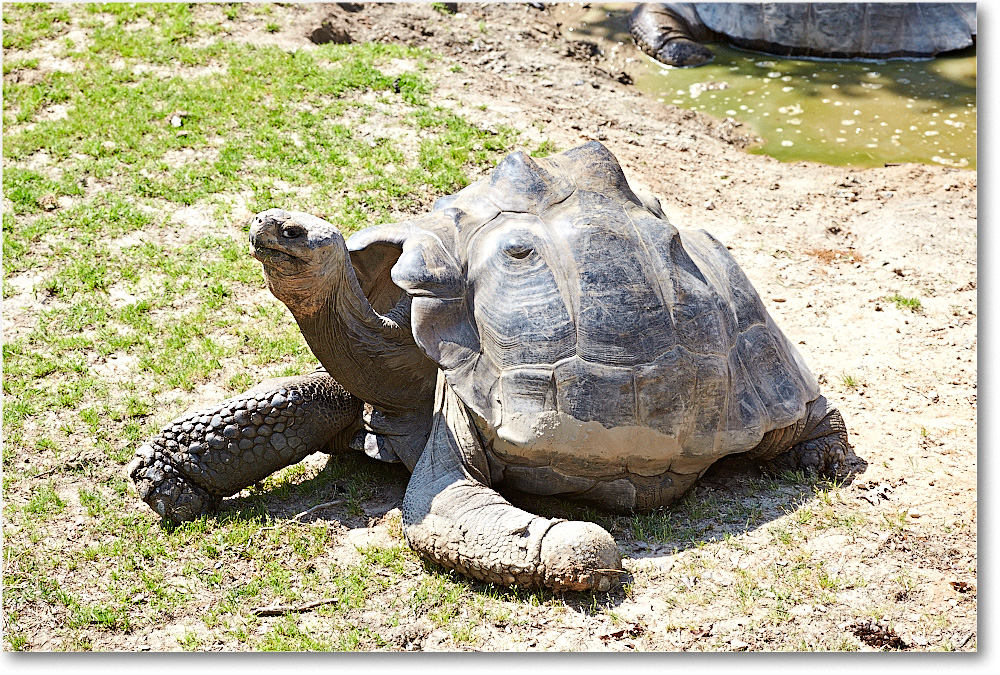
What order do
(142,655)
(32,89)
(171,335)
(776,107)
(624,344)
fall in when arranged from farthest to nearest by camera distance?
(776,107), (32,89), (171,335), (624,344), (142,655)

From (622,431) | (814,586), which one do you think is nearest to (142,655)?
(622,431)

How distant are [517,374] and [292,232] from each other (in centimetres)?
98

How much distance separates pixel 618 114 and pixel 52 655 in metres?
6.72

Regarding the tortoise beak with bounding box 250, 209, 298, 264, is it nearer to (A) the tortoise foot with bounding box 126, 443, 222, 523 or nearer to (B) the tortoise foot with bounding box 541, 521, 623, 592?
(A) the tortoise foot with bounding box 126, 443, 222, 523

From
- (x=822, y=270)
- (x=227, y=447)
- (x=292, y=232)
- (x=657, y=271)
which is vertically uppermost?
(x=292, y=232)

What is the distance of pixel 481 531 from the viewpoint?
11.1ft

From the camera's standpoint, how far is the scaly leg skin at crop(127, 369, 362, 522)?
3766mm

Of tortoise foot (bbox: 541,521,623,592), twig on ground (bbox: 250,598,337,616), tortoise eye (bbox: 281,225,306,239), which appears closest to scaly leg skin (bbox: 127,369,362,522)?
twig on ground (bbox: 250,598,337,616)

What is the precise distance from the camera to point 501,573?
11.0 ft

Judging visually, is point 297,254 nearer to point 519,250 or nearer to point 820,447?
point 519,250

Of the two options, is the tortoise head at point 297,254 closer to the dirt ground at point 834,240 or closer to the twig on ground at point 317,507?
the twig on ground at point 317,507

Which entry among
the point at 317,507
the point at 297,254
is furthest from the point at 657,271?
the point at 317,507

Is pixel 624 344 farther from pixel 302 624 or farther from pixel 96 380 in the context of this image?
pixel 96 380

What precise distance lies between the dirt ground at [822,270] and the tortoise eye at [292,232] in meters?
1.28
